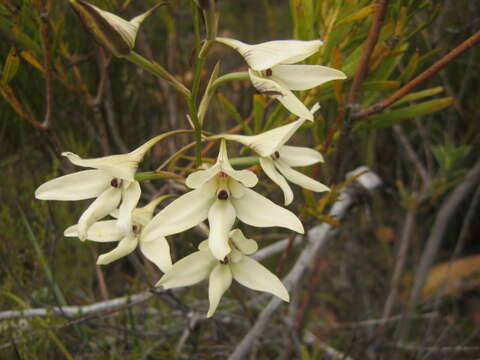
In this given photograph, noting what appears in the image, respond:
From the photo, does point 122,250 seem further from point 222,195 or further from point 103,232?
point 222,195

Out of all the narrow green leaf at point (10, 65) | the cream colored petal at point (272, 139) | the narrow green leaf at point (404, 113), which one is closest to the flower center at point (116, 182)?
the cream colored petal at point (272, 139)

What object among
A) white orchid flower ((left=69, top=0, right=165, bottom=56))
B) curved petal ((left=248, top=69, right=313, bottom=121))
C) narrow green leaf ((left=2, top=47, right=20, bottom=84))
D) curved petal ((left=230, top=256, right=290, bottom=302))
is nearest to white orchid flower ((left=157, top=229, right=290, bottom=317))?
curved petal ((left=230, top=256, right=290, bottom=302))

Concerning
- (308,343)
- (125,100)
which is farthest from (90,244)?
(308,343)

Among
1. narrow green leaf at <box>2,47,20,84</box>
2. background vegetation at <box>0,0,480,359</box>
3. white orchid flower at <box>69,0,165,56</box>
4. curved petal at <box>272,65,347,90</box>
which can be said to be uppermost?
white orchid flower at <box>69,0,165,56</box>

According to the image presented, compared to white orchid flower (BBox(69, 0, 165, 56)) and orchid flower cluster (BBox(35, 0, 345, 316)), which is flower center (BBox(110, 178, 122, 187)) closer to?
orchid flower cluster (BBox(35, 0, 345, 316))

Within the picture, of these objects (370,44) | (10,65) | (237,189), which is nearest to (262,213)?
(237,189)

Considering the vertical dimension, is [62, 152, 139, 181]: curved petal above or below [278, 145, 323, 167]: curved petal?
above

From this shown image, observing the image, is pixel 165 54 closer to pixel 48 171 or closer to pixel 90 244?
pixel 48 171
